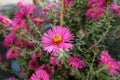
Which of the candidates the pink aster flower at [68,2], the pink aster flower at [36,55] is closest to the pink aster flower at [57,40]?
the pink aster flower at [36,55]

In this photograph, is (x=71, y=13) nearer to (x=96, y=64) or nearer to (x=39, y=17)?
(x=39, y=17)

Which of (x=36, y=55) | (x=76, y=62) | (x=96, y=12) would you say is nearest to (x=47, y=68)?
(x=36, y=55)

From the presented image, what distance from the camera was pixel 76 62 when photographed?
182 cm

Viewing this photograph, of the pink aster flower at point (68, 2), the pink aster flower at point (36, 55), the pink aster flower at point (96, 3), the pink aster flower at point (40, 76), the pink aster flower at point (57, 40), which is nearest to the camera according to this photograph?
the pink aster flower at point (57, 40)

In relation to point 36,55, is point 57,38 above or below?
above

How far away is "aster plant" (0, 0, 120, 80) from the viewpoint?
178cm

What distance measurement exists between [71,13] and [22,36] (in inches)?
17.4

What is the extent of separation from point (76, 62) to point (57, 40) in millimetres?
404

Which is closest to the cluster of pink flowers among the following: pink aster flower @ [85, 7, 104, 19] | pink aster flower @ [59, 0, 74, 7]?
pink aster flower @ [85, 7, 104, 19]

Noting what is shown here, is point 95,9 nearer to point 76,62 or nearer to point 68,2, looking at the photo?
point 68,2

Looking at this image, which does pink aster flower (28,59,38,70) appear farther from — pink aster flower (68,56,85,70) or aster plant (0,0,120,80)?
pink aster flower (68,56,85,70)

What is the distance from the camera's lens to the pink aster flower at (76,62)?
1797 millimetres

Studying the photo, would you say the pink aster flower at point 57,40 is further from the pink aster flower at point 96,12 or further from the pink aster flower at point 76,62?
the pink aster flower at point 96,12

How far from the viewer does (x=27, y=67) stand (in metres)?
2.08
